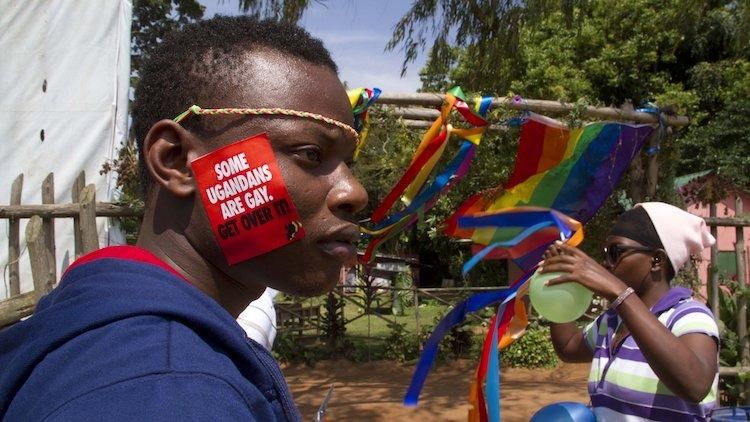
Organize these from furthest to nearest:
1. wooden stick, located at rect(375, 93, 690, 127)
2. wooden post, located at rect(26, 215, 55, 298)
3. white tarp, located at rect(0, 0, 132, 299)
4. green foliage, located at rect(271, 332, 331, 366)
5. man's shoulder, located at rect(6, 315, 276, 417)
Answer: green foliage, located at rect(271, 332, 331, 366) → wooden stick, located at rect(375, 93, 690, 127) → white tarp, located at rect(0, 0, 132, 299) → wooden post, located at rect(26, 215, 55, 298) → man's shoulder, located at rect(6, 315, 276, 417)

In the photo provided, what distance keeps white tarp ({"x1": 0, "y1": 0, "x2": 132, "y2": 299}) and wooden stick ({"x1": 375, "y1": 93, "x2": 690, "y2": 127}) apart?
2.25 m

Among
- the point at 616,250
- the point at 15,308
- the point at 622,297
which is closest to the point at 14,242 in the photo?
the point at 15,308

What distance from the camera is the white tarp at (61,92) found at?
17.3 feet

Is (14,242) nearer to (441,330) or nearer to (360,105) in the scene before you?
(360,105)

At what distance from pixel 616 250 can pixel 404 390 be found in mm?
6414

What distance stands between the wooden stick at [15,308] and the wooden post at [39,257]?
0.34 meters

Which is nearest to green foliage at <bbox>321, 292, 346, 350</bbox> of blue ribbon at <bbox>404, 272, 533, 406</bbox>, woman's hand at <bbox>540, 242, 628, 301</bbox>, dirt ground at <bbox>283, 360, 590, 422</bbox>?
dirt ground at <bbox>283, 360, 590, 422</bbox>

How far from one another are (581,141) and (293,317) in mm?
8630

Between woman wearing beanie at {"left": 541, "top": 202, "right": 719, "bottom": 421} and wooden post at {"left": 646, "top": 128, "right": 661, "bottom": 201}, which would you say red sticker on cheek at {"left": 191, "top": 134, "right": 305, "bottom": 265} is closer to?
woman wearing beanie at {"left": 541, "top": 202, "right": 719, "bottom": 421}

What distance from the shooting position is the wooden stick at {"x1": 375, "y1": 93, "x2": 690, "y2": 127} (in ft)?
17.9

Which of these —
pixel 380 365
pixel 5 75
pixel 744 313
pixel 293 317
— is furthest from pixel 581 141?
pixel 293 317

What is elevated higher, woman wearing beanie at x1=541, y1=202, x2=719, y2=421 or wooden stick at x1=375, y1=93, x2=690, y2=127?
Result: wooden stick at x1=375, y1=93, x2=690, y2=127

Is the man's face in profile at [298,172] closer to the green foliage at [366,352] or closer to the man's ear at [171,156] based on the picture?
the man's ear at [171,156]

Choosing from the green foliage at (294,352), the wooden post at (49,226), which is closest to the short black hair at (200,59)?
the wooden post at (49,226)
